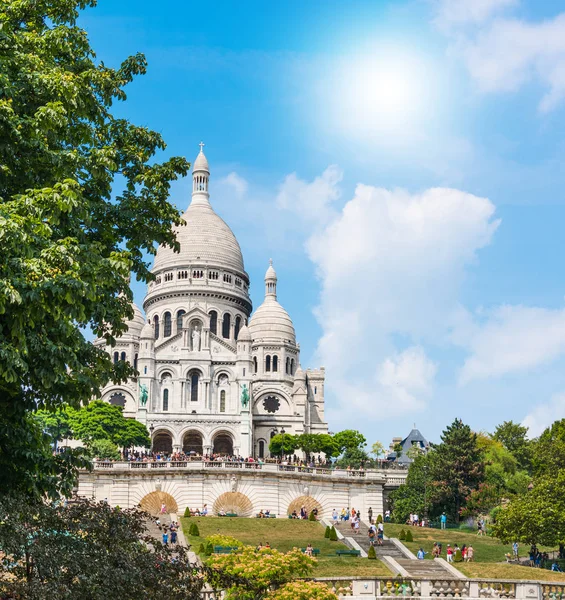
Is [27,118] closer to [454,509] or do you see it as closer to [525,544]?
[525,544]

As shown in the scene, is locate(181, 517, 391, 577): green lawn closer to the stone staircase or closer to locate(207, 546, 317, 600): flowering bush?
the stone staircase

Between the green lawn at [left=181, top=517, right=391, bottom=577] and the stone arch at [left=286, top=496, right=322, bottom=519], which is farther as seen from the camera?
the stone arch at [left=286, top=496, right=322, bottom=519]

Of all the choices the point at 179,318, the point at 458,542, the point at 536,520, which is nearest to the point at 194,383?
the point at 179,318

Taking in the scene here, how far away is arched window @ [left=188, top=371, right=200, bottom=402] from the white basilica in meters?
0.10

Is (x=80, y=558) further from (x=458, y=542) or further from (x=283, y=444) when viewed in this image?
(x=283, y=444)

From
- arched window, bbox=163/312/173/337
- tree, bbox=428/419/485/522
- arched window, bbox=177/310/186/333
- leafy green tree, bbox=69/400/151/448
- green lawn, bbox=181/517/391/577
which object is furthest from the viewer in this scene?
arched window, bbox=163/312/173/337

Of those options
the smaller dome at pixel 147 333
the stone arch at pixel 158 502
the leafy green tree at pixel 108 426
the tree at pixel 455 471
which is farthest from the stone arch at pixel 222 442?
the stone arch at pixel 158 502

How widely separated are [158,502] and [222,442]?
3928cm

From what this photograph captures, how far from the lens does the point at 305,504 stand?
59.0m

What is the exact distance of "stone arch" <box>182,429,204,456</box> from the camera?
308 ft

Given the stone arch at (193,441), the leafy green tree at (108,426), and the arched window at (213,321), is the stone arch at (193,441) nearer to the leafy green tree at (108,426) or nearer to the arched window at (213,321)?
the leafy green tree at (108,426)

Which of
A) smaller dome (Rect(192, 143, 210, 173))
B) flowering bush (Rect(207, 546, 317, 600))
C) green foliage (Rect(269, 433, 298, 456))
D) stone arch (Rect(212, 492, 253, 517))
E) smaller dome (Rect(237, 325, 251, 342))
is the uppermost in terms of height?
smaller dome (Rect(192, 143, 210, 173))

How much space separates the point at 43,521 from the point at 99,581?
163 centimetres

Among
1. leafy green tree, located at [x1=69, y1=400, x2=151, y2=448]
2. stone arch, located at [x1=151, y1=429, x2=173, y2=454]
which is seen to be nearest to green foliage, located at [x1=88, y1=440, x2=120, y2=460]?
leafy green tree, located at [x1=69, y1=400, x2=151, y2=448]
